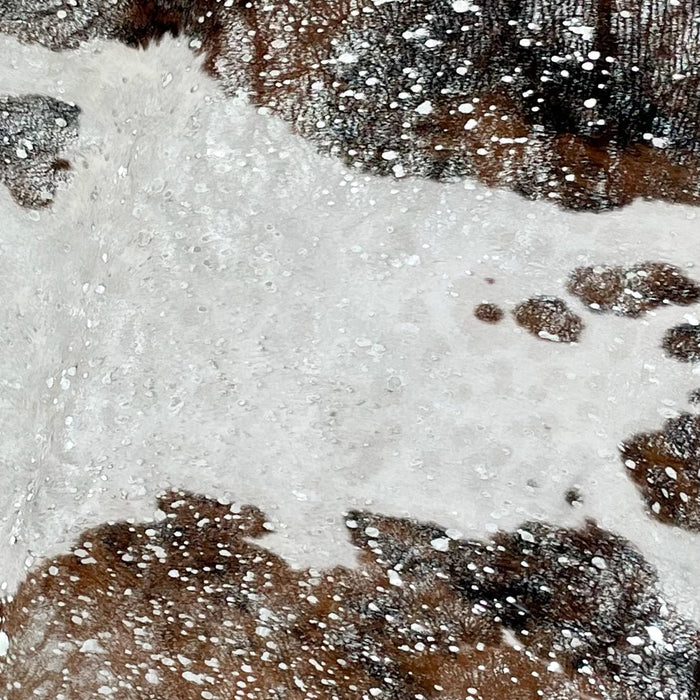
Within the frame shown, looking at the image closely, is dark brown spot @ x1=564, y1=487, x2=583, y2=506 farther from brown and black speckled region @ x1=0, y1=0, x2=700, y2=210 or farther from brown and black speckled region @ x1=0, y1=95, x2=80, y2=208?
brown and black speckled region @ x1=0, y1=95, x2=80, y2=208

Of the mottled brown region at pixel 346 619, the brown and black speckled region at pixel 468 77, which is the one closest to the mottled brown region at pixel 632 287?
the brown and black speckled region at pixel 468 77

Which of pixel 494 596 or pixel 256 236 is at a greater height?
pixel 256 236

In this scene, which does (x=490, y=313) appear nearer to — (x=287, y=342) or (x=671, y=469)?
(x=287, y=342)

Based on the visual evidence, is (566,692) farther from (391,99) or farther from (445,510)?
(391,99)

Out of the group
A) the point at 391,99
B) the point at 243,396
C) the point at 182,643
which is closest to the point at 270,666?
the point at 182,643

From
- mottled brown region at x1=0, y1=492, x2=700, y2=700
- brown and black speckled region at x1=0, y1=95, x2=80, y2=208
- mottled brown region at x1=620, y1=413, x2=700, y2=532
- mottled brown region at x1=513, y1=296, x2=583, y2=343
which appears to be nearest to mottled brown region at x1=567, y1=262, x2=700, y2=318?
mottled brown region at x1=513, y1=296, x2=583, y2=343

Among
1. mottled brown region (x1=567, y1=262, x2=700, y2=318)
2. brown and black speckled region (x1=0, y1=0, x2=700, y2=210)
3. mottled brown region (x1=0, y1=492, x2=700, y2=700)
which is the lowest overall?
mottled brown region (x1=0, y1=492, x2=700, y2=700)
